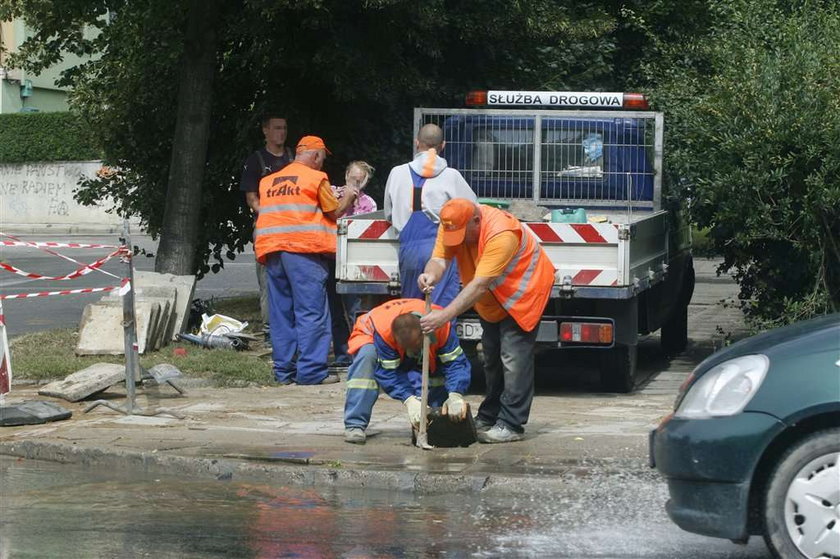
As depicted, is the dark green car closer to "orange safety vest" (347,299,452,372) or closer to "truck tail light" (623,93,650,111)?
"orange safety vest" (347,299,452,372)

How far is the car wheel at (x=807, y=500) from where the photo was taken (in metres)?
5.28

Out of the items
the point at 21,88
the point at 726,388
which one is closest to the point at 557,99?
the point at 726,388

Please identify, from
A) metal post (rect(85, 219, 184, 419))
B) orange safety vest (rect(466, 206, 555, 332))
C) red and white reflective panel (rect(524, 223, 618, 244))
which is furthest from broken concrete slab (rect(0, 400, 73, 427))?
red and white reflective panel (rect(524, 223, 618, 244))

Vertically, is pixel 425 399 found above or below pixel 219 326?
above

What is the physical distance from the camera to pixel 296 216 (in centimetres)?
1116

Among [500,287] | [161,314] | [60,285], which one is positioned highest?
[500,287]

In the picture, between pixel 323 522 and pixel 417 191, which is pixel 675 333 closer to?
pixel 417 191

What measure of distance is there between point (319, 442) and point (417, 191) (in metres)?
2.58

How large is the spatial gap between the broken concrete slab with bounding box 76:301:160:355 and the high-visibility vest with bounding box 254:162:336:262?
149cm

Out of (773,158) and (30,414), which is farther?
(773,158)

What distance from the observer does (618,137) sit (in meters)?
12.4

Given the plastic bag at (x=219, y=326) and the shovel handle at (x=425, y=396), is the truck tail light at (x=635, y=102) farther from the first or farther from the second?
the shovel handle at (x=425, y=396)

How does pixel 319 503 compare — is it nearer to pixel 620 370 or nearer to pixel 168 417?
pixel 168 417

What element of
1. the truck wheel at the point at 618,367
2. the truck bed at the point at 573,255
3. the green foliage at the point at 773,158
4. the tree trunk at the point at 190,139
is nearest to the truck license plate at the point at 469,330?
the truck bed at the point at 573,255
